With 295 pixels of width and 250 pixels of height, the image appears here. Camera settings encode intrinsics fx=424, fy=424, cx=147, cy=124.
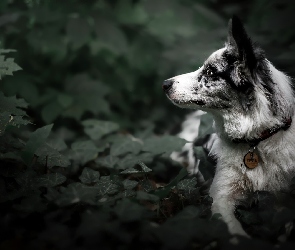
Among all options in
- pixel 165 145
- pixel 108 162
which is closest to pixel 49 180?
pixel 108 162

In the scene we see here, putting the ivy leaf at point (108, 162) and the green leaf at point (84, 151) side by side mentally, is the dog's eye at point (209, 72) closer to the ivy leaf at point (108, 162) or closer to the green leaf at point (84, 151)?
the ivy leaf at point (108, 162)

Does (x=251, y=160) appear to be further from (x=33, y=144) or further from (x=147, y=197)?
(x=33, y=144)

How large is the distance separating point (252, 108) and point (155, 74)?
11.3ft

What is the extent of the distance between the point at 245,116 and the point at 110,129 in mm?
1718

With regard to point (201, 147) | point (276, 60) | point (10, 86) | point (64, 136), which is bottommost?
point (64, 136)

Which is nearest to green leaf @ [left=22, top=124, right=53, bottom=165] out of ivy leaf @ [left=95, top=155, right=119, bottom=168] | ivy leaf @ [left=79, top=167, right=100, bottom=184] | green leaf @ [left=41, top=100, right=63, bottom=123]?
ivy leaf @ [left=79, top=167, right=100, bottom=184]

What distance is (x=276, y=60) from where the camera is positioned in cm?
411

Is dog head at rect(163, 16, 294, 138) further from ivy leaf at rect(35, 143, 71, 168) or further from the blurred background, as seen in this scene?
the blurred background

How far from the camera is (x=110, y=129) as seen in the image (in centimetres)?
423

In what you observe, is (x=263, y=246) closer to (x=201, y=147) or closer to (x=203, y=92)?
(x=203, y=92)

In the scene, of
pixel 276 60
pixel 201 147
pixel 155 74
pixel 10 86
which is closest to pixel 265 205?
pixel 201 147

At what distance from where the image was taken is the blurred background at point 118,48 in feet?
14.9

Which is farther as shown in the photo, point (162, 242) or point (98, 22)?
point (98, 22)

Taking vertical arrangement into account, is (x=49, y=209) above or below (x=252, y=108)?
below
